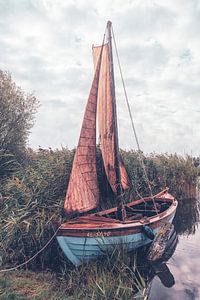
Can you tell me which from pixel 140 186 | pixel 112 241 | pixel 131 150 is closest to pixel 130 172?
pixel 140 186

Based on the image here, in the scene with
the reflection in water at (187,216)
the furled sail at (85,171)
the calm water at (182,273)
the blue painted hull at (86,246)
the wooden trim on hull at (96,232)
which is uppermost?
the furled sail at (85,171)

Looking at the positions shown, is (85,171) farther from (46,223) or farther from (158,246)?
(158,246)

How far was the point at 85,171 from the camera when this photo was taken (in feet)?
40.4

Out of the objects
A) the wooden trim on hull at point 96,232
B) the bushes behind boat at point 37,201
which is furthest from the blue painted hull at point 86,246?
the bushes behind boat at point 37,201

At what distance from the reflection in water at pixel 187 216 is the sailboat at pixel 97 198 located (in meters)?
3.91

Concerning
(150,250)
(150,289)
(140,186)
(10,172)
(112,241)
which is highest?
(10,172)

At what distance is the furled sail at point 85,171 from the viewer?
1162cm

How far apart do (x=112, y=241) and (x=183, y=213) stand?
1387 centimetres

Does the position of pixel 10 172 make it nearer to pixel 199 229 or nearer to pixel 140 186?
pixel 140 186

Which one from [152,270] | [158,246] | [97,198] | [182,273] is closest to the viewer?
[182,273]

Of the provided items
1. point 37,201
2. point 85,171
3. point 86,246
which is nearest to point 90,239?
point 86,246

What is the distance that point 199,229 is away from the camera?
19531 millimetres

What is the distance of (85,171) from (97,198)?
4.62 feet

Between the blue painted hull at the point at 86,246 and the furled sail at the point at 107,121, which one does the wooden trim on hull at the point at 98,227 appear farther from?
the furled sail at the point at 107,121
